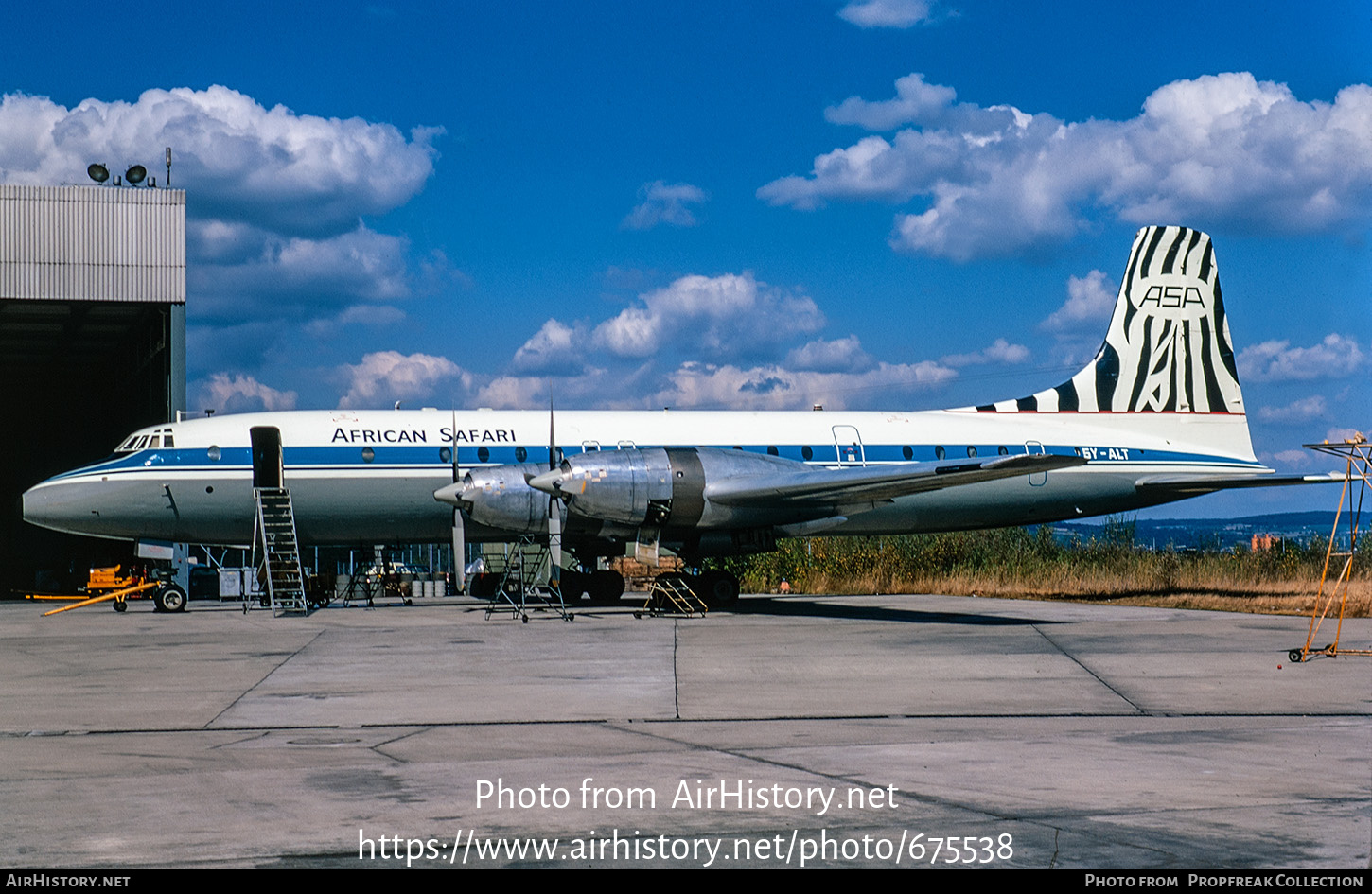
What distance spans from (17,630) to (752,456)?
552 inches

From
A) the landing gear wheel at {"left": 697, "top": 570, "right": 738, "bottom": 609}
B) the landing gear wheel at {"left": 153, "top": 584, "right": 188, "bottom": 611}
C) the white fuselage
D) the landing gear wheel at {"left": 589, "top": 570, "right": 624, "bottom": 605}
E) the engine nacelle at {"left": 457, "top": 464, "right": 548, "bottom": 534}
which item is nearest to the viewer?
the engine nacelle at {"left": 457, "top": 464, "right": 548, "bottom": 534}

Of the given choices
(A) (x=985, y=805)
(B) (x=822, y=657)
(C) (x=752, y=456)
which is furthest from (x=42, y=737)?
(C) (x=752, y=456)

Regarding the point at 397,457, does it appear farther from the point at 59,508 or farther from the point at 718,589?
the point at 718,589

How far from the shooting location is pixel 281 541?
85.5 ft

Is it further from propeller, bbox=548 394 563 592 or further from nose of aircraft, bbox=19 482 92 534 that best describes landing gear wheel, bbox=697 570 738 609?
nose of aircraft, bbox=19 482 92 534

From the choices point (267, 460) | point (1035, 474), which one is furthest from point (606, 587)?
point (1035, 474)

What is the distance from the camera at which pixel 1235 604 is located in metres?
26.2

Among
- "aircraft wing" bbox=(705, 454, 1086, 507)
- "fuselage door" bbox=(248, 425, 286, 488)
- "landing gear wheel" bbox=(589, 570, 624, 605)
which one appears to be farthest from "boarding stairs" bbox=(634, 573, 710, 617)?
"fuselage door" bbox=(248, 425, 286, 488)

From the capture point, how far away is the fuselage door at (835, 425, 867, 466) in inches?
1144

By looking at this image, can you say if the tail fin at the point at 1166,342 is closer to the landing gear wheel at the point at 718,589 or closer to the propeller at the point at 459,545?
the landing gear wheel at the point at 718,589

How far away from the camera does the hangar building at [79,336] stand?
3541 cm

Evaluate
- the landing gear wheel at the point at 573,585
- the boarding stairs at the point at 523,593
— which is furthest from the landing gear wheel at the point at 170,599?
the landing gear wheel at the point at 573,585

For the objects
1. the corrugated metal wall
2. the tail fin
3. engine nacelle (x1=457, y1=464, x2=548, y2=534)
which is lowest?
engine nacelle (x1=457, y1=464, x2=548, y2=534)

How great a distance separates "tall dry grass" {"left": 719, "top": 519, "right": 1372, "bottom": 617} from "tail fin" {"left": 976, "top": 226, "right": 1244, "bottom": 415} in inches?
171
